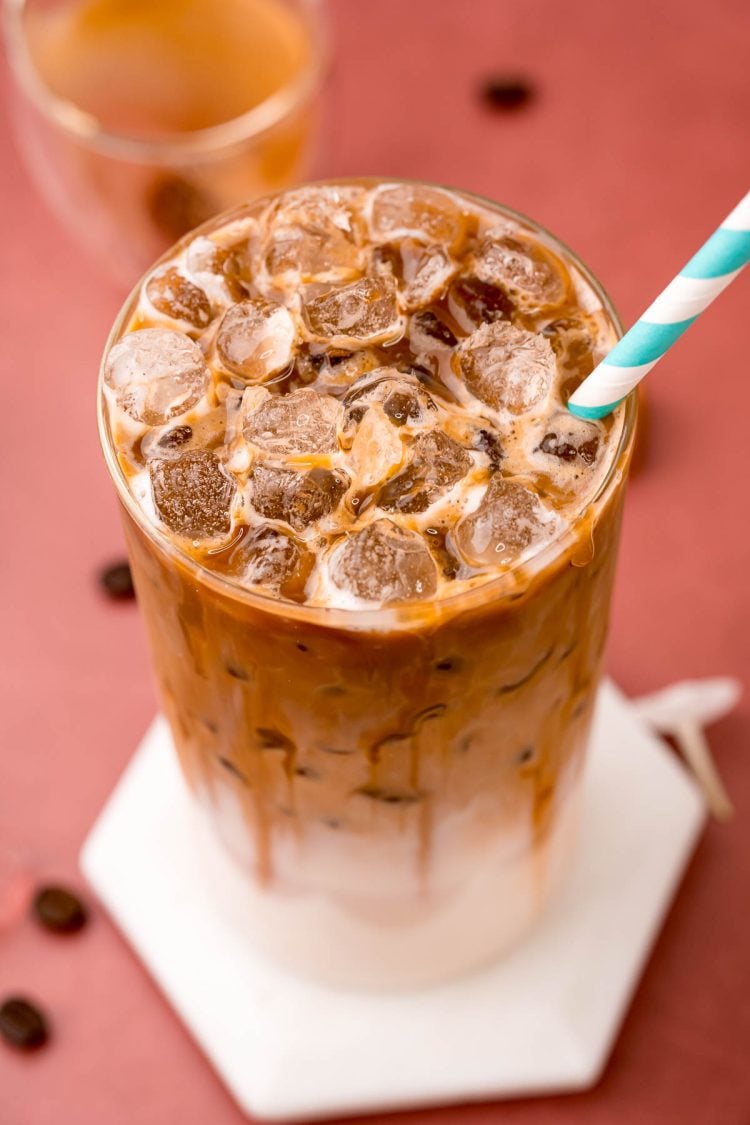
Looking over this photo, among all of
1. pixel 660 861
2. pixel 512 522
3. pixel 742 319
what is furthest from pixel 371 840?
pixel 742 319

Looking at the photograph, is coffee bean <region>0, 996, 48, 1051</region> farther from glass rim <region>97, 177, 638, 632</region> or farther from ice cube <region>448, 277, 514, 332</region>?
ice cube <region>448, 277, 514, 332</region>

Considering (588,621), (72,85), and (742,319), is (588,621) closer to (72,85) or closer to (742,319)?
(742,319)

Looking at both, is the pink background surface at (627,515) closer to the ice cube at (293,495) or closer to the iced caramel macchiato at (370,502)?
the iced caramel macchiato at (370,502)

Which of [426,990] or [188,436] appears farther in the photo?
[426,990]

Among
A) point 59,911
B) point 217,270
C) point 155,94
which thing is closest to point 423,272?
point 217,270

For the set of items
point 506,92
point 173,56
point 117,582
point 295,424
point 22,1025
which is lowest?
point 22,1025

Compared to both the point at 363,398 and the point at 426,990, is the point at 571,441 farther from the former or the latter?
the point at 426,990

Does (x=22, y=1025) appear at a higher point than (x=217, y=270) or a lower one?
lower
